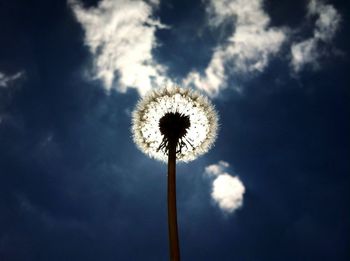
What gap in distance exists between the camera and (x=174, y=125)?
362 inches

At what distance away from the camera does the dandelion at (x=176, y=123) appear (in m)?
9.34

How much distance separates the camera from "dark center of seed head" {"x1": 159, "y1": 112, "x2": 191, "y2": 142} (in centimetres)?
895

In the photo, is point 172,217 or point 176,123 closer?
point 172,217

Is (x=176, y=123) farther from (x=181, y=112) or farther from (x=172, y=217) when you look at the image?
(x=172, y=217)

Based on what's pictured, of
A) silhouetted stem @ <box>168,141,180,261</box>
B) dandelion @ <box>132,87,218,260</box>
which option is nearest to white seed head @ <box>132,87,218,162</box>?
dandelion @ <box>132,87,218,260</box>

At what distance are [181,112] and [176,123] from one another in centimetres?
52

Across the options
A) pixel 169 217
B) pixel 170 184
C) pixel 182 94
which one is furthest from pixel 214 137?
pixel 169 217

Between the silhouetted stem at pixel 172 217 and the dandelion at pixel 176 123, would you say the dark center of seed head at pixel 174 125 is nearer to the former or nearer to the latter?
the dandelion at pixel 176 123

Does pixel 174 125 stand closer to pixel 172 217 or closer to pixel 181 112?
pixel 181 112

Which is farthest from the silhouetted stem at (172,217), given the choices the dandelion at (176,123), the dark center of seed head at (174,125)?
the dandelion at (176,123)

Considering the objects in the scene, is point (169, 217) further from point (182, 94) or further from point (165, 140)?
point (182, 94)

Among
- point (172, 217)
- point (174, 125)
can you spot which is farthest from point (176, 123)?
point (172, 217)

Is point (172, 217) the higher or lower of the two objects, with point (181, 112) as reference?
lower

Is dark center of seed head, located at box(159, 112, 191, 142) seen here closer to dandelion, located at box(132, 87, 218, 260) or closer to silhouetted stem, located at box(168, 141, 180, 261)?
dandelion, located at box(132, 87, 218, 260)
